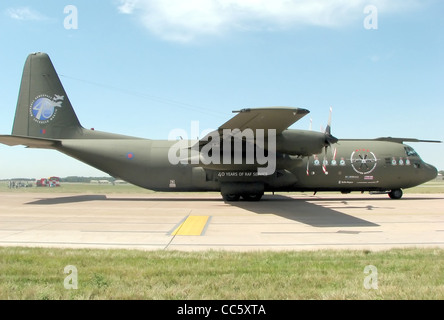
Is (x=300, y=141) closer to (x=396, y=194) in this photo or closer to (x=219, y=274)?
(x=396, y=194)

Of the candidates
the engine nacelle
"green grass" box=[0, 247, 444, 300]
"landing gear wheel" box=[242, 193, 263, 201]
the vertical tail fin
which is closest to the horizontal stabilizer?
the vertical tail fin

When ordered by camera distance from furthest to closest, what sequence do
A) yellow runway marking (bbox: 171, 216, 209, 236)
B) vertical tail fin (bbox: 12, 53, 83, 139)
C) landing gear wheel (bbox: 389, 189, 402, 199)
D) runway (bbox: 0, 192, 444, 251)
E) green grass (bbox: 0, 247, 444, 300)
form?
landing gear wheel (bbox: 389, 189, 402, 199)
vertical tail fin (bbox: 12, 53, 83, 139)
yellow runway marking (bbox: 171, 216, 209, 236)
runway (bbox: 0, 192, 444, 251)
green grass (bbox: 0, 247, 444, 300)

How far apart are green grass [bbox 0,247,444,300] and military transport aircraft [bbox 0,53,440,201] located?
11.8m

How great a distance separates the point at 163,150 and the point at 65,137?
20.0 feet

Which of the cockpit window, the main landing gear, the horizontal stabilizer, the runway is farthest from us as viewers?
the cockpit window

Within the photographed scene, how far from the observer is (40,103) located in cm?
2162

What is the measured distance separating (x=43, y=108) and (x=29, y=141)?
315 cm

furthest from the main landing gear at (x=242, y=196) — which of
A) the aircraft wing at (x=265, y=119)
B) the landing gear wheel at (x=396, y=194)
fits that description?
the landing gear wheel at (x=396, y=194)

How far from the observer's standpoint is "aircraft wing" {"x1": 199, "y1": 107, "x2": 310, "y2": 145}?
1432 cm

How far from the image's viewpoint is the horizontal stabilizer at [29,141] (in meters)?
18.2

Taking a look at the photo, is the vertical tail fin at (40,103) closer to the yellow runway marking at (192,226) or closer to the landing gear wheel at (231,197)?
the landing gear wheel at (231,197)

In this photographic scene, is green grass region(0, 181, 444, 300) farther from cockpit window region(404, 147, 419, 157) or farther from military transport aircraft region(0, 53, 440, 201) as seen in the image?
cockpit window region(404, 147, 419, 157)

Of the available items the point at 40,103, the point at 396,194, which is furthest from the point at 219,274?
the point at 396,194
